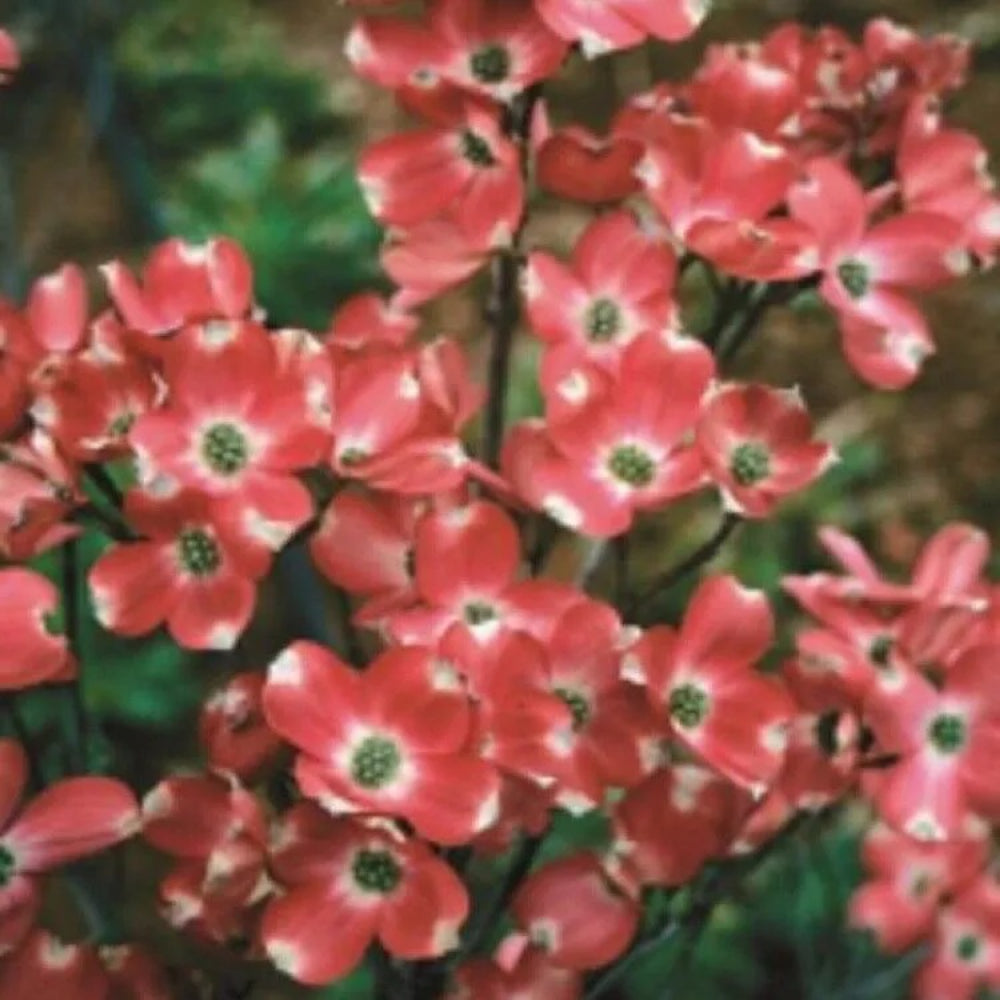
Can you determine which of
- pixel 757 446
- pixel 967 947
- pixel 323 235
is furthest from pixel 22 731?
pixel 323 235

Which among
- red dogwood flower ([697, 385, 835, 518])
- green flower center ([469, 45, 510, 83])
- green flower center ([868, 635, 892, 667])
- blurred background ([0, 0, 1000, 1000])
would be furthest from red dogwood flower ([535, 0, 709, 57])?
blurred background ([0, 0, 1000, 1000])

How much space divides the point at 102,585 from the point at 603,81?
161 centimetres

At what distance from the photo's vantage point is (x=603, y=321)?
30.7 inches

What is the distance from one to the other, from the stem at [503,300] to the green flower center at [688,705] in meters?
0.16

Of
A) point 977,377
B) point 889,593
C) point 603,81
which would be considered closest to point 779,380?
point 977,377

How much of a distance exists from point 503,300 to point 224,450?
170 mm

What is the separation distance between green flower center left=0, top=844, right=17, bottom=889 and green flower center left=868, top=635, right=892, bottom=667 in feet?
1.05

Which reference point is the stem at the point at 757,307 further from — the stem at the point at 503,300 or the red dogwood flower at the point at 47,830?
the red dogwood flower at the point at 47,830

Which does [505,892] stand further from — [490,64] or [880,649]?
[490,64]

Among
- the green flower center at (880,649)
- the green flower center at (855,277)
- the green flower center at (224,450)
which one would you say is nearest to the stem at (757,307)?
the green flower center at (855,277)

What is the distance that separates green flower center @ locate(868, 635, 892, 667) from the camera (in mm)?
827

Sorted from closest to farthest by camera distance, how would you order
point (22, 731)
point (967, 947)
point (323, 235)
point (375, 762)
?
1. point (375, 762)
2. point (22, 731)
3. point (967, 947)
4. point (323, 235)

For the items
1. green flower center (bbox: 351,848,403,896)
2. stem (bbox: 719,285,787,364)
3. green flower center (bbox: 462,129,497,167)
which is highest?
green flower center (bbox: 462,129,497,167)

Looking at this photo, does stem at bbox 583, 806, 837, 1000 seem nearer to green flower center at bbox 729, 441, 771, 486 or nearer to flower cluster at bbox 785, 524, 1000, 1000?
flower cluster at bbox 785, 524, 1000, 1000
